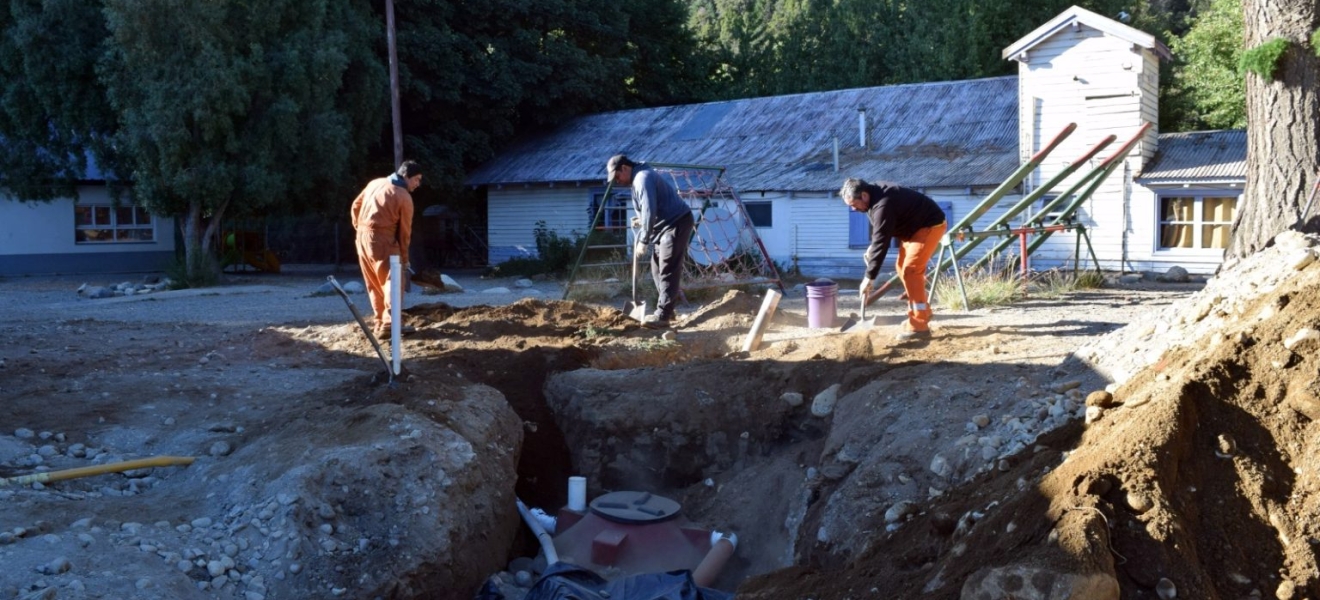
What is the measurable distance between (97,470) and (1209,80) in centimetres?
2314

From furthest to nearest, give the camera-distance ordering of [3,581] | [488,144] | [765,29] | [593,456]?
[765,29] < [488,144] < [593,456] < [3,581]

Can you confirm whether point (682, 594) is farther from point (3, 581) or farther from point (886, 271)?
point (886, 271)

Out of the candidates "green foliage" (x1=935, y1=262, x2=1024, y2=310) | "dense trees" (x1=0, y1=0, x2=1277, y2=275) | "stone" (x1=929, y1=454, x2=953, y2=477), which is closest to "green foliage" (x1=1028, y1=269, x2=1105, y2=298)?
"green foliage" (x1=935, y1=262, x2=1024, y2=310)

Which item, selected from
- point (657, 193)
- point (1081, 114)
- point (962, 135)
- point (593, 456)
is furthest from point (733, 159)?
point (593, 456)

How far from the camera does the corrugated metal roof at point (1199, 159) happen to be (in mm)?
17109

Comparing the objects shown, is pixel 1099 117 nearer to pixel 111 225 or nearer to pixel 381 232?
pixel 381 232

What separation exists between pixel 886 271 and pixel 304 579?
1550 cm

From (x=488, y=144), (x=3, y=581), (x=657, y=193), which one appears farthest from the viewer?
(x=488, y=144)

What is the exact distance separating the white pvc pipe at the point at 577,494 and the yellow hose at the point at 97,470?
2.21m

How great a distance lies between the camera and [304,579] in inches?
192

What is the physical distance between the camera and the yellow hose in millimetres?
5305

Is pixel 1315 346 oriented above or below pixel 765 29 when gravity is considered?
below

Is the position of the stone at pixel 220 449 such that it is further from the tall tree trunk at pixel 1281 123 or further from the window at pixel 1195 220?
the window at pixel 1195 220

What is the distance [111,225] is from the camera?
78.7 ft
